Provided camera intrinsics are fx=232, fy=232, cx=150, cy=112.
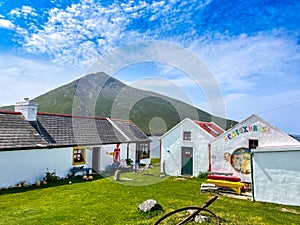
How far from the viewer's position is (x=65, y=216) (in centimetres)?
752

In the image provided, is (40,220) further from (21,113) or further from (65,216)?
(21,113)

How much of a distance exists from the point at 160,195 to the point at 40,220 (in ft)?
17.8

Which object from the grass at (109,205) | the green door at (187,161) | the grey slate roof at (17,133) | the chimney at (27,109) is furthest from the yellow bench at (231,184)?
the chimney at (27,109)

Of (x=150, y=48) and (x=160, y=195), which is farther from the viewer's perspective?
(x=150, y=48)

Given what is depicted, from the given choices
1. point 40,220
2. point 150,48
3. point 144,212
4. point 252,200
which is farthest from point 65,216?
point 150,48

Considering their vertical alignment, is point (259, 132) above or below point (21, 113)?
below

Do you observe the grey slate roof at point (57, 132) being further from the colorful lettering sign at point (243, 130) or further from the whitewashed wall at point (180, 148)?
the colorful lettering sign at point (243, 130)

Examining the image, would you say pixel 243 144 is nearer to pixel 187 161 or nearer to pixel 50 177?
pixel 187 161

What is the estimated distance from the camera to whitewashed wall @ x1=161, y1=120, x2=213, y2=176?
1669cm

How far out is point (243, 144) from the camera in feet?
48.2

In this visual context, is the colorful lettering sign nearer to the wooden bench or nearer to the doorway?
the doorway

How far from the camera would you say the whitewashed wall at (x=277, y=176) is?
34.3 feet

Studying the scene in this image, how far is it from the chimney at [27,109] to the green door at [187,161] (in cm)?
1100

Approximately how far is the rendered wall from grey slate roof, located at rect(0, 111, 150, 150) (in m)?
8.61
